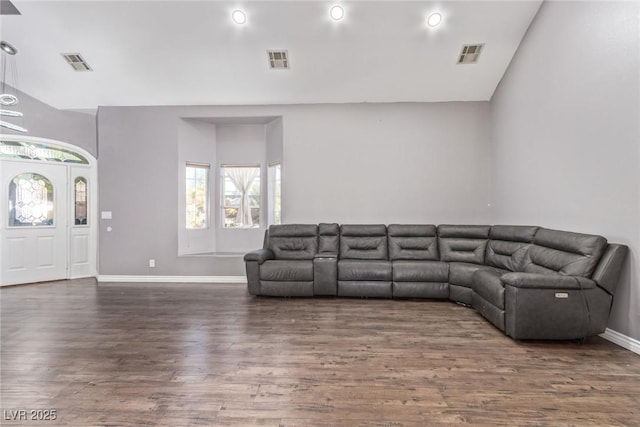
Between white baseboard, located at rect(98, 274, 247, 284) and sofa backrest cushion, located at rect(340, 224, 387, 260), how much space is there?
1864mm

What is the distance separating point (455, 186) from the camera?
5008 millimetres

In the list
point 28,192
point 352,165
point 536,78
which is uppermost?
point 536,78

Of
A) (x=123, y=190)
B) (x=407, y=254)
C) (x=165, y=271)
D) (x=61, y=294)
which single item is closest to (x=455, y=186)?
(x=407, y=254)

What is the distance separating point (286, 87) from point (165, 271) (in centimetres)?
375

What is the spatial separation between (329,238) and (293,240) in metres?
0.58

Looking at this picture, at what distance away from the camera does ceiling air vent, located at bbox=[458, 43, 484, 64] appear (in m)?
4.11

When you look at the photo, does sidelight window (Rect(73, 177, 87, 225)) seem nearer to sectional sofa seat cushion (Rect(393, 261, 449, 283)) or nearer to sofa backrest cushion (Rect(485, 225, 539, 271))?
sectional sofa seat cushion (Rect(393, 261, 449, 283))

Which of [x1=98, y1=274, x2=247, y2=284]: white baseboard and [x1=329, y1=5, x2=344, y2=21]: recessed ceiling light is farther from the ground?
[x1=329, y1=5, x2=344, y2=21]: recessed ceiling light

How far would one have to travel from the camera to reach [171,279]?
5.12m

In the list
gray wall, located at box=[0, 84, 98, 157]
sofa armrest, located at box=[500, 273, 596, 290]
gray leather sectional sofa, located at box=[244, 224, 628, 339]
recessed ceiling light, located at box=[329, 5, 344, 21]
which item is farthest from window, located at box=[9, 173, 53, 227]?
sofa armrest, located at box=[500, 273, 596, 290]

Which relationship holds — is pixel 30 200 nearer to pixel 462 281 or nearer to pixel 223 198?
pixel 223 198

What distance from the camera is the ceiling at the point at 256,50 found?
12.1 ft

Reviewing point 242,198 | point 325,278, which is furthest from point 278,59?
point 325,278

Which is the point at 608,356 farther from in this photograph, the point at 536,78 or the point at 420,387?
the point at 536,78
